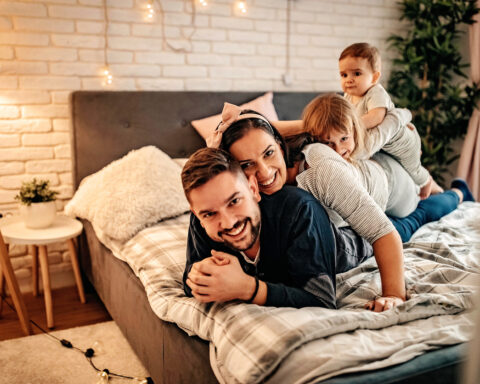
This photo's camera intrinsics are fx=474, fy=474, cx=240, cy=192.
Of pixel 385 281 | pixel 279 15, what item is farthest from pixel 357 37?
pixel 385 281

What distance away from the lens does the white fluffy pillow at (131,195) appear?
2148 mm

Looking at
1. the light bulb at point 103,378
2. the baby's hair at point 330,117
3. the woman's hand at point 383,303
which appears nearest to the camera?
the woman's hand at point 383,303

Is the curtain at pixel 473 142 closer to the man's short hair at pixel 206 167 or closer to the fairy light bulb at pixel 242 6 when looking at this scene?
the fairy light bulb at pixel 242 6

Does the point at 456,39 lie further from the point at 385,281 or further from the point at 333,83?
the point at 385,281

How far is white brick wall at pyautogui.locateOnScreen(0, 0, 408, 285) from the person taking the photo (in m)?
2.64

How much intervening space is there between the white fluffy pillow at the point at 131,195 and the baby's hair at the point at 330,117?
895 mm

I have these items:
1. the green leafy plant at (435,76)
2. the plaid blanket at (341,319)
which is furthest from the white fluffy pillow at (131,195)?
the green leafy plant at (435,76)

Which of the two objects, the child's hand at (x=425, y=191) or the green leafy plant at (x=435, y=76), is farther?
the green leafy plant at (x=435, y=76)

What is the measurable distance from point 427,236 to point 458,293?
0.70m

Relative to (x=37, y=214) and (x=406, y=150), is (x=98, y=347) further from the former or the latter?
(x=406, y=150)

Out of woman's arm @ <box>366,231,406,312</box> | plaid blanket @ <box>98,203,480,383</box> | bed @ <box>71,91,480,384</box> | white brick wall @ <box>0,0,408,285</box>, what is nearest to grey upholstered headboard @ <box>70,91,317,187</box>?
bed @ <box>71,91,480,384</box>

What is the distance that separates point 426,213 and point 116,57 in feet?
6.47

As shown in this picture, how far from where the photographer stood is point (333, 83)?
12.0 ft

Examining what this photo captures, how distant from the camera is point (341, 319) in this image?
45.8 inches
